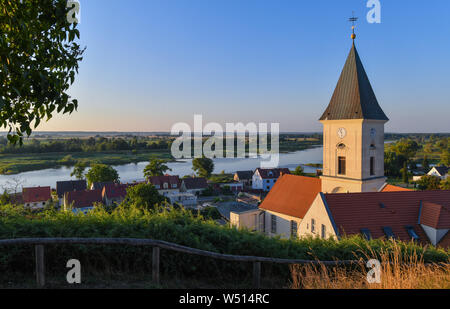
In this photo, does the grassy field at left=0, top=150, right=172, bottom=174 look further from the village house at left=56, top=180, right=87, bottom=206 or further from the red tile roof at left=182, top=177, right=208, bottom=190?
the red tile roof at left=182, top=177, right=208, bottom=190

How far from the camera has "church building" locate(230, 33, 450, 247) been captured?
14148 mm

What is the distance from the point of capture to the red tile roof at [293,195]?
20578mm

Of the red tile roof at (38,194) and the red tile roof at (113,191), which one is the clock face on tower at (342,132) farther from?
the red tile roof at (38,194)

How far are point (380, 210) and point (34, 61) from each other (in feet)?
50.8

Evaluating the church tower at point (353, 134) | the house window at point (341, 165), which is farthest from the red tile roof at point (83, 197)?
the house window at point (341, 165)

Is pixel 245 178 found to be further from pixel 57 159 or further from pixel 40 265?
pixel 40 265

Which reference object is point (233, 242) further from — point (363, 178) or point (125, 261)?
point (363, 178)

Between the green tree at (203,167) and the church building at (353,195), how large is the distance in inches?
1779

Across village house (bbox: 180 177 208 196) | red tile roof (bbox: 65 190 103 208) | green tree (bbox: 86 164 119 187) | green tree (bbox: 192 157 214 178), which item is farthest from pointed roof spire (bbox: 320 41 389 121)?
green tree (bbox: 192 157 214 178)

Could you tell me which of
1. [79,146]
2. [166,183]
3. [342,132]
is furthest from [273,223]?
[79,146]

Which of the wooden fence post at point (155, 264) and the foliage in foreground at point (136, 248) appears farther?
the foliage in foreground at point (136, 248)

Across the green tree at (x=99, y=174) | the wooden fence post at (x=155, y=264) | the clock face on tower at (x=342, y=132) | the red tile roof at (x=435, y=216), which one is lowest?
the green tree at (x=99, y=174)

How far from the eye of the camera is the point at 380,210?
14.6 metres

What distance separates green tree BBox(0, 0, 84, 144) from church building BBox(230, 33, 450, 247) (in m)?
12.7
